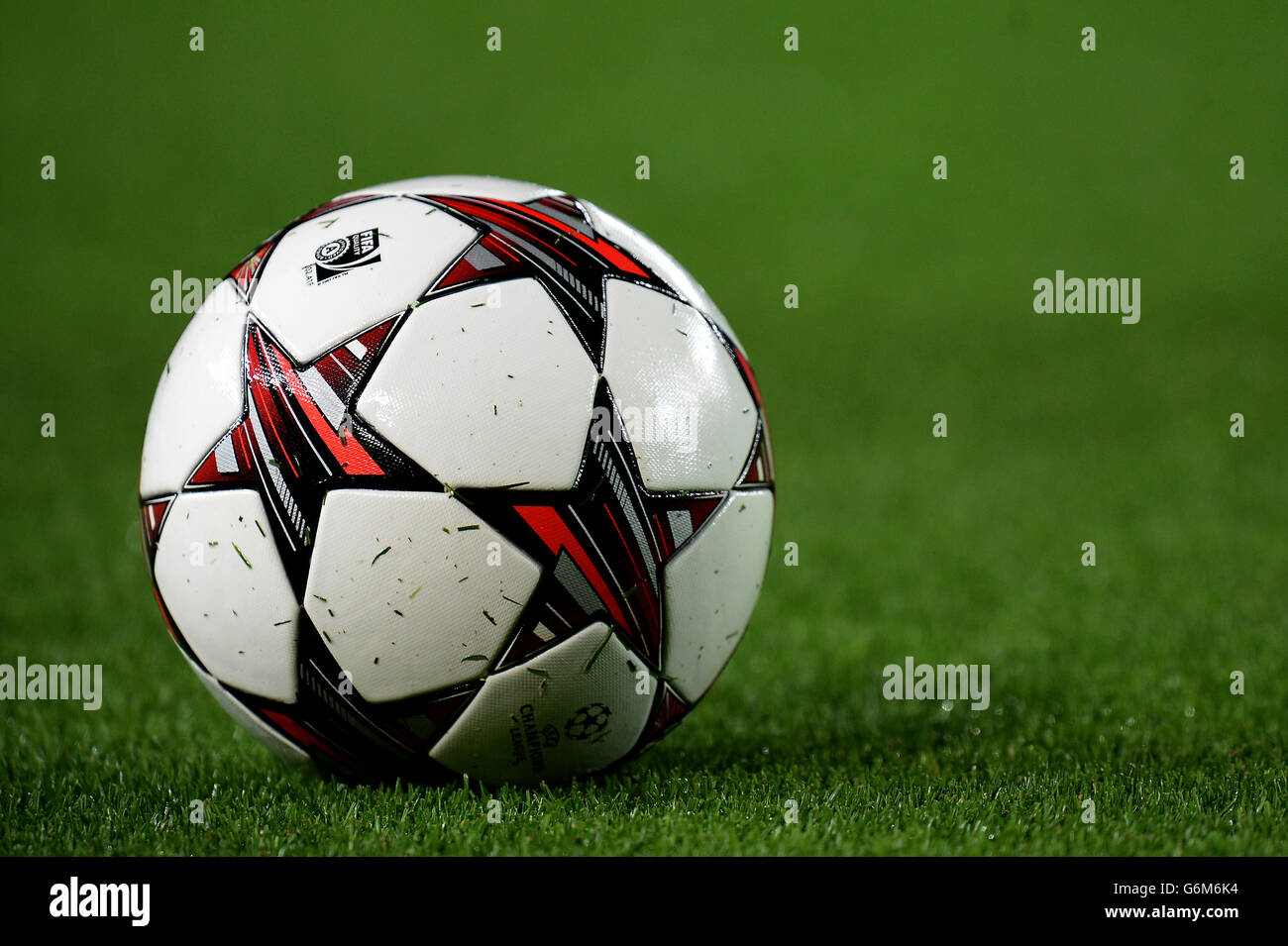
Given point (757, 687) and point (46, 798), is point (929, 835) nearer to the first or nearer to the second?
point (757, 687)

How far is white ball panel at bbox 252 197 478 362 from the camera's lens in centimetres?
356

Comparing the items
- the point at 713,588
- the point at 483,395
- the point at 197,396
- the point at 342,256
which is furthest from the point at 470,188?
the point at 713,588

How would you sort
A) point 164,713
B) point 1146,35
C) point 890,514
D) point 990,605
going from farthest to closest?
point 1146,35, point 890,514, point 990,605, point 164,713

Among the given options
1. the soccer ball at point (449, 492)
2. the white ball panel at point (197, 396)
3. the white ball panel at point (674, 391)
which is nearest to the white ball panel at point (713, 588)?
the soccer ball at point (449, 492)

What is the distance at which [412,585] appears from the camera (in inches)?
135

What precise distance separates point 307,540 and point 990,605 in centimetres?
438

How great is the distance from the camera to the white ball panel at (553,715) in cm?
358

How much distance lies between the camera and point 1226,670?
546 centimetres

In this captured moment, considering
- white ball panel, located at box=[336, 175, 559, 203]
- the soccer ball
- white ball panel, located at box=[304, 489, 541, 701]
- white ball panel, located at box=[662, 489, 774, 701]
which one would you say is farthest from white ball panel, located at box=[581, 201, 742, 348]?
white ball panel, located at box=[304, 489, 541, 701]

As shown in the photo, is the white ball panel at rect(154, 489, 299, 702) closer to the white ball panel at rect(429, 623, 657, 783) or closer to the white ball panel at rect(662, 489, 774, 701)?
the white ball panel at rect(429, 623, 657, 783)

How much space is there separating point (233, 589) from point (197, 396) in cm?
55

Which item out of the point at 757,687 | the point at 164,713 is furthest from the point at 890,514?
the point at 164,713

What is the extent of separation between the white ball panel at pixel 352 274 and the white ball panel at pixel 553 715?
1017 mm

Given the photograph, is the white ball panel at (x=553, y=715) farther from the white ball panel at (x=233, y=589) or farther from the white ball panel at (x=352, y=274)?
the white ball panel at (x=352, y=274)
